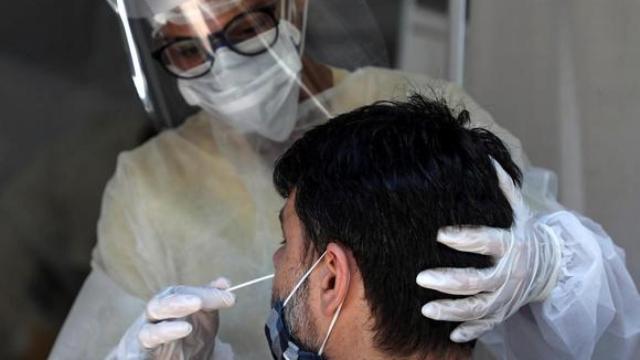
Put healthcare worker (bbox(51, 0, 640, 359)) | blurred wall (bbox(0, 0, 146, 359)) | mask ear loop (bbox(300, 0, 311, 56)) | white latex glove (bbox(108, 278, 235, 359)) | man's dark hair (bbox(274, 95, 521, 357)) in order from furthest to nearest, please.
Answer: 1. blurred wall (bbox(0, 0, 146, 359))
2. mask ear loop (bbox(300, 0, 311, 56))
3. healthcare worker (bbox(51, 0, 640, 359))
4. white latex glove (bbox(108, 278, 235, 359))
5. man's dark hair (bbox(274, 95, 521, 357))

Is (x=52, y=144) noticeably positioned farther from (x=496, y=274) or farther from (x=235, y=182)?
(x=496, y=274)

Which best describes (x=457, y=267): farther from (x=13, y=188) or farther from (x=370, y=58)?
(x=13, y=188)

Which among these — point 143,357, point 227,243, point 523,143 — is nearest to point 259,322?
point 227,243

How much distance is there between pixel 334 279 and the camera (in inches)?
40.1

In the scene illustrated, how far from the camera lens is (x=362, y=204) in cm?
99

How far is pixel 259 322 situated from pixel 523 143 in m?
0.73

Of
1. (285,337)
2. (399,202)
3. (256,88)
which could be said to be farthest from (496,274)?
(256,88)

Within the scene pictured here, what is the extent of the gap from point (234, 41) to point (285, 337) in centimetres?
65

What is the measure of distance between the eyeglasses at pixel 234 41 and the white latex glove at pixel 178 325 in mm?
462

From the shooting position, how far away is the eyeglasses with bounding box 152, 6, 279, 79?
4.93ft

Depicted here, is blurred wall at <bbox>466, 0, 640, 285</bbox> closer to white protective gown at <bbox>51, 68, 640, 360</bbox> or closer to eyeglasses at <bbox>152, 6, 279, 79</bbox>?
white protective gown at <bbox>51, 68, 640, 360</bbox>

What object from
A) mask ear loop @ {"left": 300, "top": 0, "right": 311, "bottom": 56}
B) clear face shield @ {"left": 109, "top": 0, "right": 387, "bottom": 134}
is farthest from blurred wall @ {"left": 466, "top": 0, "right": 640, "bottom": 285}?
mask ear loop @ {"left": 300, "top": 0, "right": 311, "bottom": 56}

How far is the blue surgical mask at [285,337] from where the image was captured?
104cm

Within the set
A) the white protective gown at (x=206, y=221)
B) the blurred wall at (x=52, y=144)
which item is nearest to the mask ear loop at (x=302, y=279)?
the white protective gown at (x=206, y=221)
